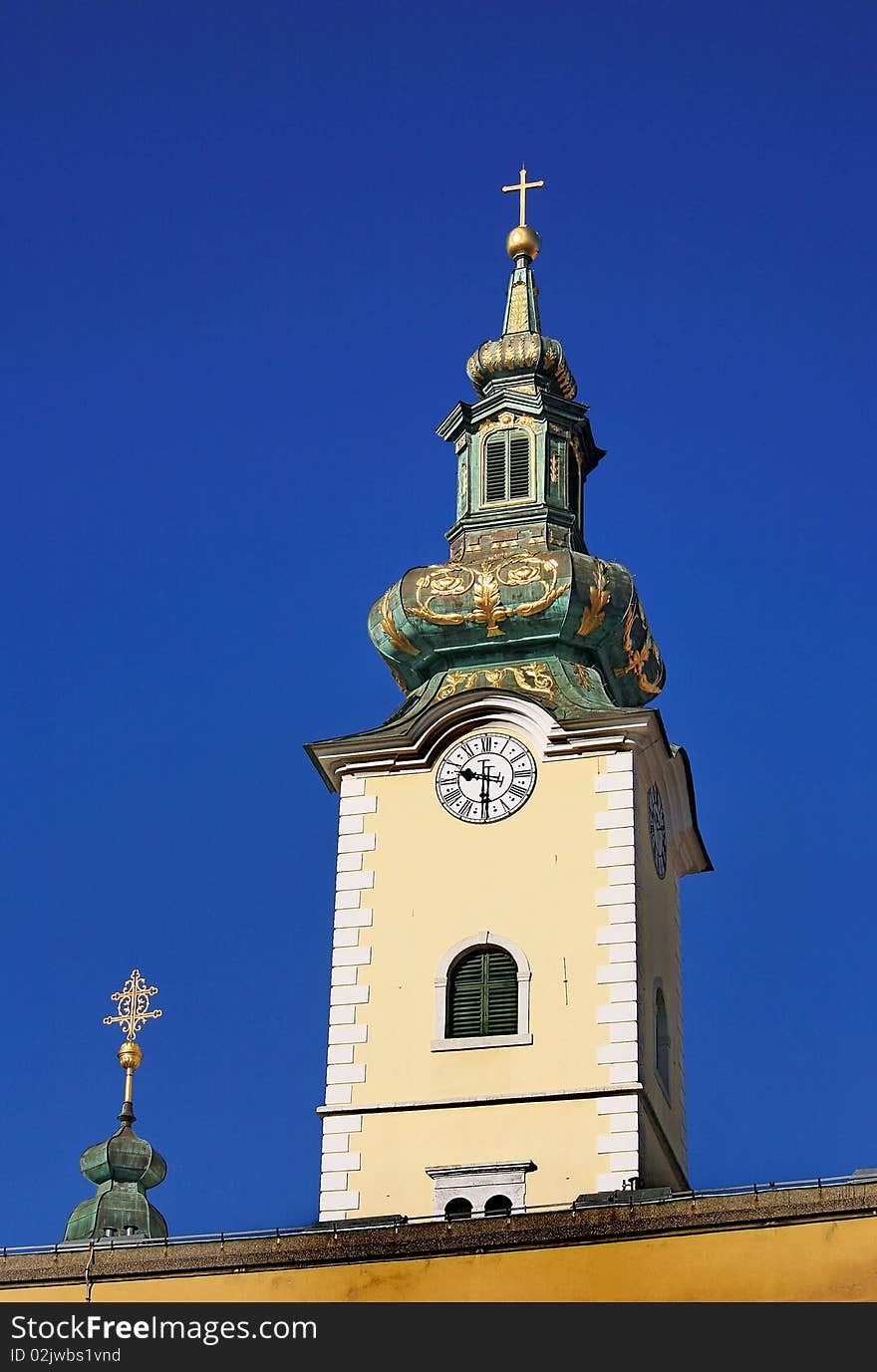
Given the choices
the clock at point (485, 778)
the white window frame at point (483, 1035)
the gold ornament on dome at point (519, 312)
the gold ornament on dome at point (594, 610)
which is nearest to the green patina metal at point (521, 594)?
the gold ornament on dome at point (594, 610)

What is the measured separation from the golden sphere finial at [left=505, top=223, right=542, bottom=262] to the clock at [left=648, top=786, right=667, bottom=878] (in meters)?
9.18

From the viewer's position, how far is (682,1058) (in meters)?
39.7

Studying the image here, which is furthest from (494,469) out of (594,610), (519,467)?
(594,610)

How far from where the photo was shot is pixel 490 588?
40.2m

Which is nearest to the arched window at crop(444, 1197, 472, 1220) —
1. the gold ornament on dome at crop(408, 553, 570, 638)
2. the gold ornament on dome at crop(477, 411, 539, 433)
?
the gold ornament on dome at crop(408, 553, 570, 638)

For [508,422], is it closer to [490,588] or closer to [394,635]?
[490,588]

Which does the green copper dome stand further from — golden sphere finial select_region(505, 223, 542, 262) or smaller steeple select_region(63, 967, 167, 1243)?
golden sphere finial select_region(505, 223, 542, 262)

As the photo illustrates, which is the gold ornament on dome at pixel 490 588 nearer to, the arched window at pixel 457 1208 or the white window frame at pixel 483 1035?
the white window frame at pixel 483 1035

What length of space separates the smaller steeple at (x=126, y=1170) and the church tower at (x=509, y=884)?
2.24m

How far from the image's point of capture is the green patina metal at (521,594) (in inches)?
1571
